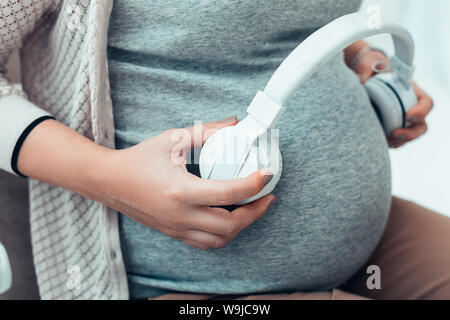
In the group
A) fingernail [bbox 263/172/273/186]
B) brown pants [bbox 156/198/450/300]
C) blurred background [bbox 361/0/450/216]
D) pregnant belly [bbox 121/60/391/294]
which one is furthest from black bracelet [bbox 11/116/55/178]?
blurred background [bbox 361/0/450/216]

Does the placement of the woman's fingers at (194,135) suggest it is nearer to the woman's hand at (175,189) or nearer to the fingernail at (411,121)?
the woman's hand at (175,189)

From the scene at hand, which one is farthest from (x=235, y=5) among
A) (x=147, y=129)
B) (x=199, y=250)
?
(x=199, y=250)

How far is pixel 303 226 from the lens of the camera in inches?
19.8

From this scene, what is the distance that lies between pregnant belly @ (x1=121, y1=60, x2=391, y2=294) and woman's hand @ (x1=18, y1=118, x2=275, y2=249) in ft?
0.18

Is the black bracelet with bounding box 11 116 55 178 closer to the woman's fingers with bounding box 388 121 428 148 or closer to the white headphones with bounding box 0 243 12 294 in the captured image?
the white headphones with bounding box 0 243 12 294

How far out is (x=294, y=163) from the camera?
1.61ft

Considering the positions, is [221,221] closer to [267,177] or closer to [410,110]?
[267,177]

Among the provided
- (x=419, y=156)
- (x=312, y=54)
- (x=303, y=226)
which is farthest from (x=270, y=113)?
(x=419, y=156)

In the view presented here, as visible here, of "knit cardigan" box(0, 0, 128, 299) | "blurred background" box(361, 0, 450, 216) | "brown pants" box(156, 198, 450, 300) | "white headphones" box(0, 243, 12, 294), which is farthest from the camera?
"blurred background" box(361, 0, 450, 216)

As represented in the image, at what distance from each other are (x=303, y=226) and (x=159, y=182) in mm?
174

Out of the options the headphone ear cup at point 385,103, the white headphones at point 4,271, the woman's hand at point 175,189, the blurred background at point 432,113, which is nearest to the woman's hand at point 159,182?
the woman's hand at point 175,189

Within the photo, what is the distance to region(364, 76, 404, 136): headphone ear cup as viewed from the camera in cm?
62
